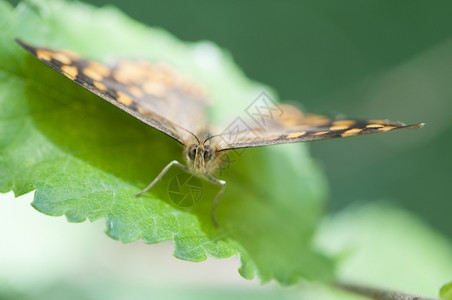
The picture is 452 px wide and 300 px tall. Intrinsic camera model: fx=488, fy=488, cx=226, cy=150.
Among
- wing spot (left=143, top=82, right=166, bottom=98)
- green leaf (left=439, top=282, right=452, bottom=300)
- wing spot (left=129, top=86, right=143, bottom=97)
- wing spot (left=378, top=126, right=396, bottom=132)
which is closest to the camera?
green leaf (left=439, top=282, right=452, bottom=300)

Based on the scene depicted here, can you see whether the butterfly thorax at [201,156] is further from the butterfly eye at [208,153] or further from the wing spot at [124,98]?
the wing spot at [124,98]

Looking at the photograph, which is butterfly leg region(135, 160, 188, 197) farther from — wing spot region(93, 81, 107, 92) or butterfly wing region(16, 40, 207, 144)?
wing spot region(93, 81, 107, 92)

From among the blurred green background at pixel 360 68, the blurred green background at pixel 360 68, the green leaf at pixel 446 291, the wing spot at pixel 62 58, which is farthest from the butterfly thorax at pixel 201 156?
the blurred green background at pixel 360 68

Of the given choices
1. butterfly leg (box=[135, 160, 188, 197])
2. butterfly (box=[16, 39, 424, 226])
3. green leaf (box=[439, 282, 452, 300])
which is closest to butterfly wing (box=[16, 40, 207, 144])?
butterfly (box=[16, 39, 424, 226])

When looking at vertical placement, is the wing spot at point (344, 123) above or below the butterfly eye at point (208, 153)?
above

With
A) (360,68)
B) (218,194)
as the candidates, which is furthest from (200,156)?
(360,68)

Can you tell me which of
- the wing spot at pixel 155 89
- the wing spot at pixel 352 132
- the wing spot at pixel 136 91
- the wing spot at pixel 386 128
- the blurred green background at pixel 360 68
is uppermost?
the blurred green background at pixel 360 68
